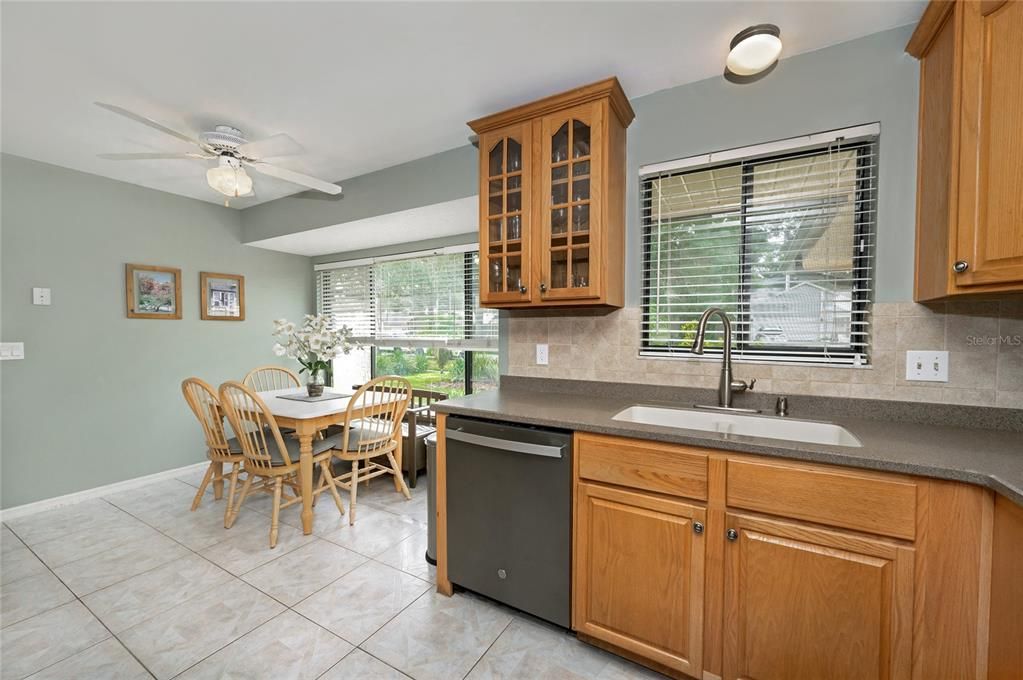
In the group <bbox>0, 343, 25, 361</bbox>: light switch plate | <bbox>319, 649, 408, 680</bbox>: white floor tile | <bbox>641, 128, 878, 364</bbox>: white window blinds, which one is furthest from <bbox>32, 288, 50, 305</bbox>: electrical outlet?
<bbox>641, 128, 878, 364</bbox>: white window blinds

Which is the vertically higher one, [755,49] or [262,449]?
[755,49]

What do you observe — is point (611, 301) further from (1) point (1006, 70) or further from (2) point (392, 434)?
(2) point (392, 434)

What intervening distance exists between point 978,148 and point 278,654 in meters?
2.87

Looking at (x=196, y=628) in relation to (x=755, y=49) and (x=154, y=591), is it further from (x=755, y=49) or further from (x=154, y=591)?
(x=755, y=49)

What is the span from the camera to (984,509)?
104 centimetres

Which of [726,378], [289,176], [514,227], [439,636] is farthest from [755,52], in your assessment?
[439,636]

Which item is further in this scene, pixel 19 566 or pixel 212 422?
pixel 212 422

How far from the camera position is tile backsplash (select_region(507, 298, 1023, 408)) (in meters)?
1.45

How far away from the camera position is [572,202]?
191cm

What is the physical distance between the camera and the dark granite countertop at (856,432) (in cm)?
107

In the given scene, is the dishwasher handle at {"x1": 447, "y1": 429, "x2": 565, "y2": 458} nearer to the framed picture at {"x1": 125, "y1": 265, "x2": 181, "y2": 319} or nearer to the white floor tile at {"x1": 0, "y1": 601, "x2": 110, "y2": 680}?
the white floor tile at {"x1": 0, "y1": 601, "x2": 110, "y2": 680}

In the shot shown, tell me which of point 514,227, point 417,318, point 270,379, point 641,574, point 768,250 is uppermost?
point 514,227

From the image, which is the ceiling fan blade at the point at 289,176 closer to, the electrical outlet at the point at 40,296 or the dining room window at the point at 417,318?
the dining room window at the point at 417,318

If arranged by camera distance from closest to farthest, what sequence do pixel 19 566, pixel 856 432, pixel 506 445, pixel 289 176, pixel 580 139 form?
pixel 856 432 < pixel 506 445 < pixel 580 139 < pixel 19 566 < pixel 289 176
